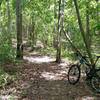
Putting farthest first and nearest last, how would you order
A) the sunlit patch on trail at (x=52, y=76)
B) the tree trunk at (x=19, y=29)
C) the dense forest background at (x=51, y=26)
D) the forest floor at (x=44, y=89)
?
the tree trunk at (x=19, y=29)
the dense forest background at (x=51, y=26)
the sunlit patch on trail at (x=52, y=76)
the forest floor at (x=44, y=89)

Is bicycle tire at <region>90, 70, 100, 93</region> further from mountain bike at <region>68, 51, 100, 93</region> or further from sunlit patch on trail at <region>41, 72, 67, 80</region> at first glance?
sunlit patch on trail at <region>41, 72, 67, 80</region>

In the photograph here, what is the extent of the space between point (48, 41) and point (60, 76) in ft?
64.2

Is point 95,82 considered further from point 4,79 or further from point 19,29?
point 19,29

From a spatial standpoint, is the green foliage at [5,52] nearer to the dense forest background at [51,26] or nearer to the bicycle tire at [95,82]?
the dense forest background at [51,26]

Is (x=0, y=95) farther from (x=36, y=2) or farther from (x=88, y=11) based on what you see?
(x=36, y=2)

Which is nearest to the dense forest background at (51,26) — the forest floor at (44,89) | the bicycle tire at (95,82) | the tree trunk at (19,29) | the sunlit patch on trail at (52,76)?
the tree trunk at (19,29)

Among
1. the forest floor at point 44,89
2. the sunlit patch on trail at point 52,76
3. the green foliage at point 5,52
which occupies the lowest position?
the forest floor at point 44,89

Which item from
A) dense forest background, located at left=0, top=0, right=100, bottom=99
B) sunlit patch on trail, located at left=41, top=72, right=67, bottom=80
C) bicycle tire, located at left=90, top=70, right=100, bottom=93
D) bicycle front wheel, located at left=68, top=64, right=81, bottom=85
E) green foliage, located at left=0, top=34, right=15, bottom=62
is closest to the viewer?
bicycle tire, located at left=90, top=70, right=100, bottom=93

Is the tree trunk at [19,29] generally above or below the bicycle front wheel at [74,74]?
above

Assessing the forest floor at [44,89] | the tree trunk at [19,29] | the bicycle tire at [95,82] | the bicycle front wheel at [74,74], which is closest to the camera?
the forest floor at [44,89]

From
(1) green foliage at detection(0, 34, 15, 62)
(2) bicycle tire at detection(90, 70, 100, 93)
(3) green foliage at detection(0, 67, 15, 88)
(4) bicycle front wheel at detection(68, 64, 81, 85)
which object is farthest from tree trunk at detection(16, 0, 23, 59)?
(2) bicycle tire at detection(90, 70, 100, 93)

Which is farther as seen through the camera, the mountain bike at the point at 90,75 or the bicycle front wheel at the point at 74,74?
the bicycle front wheel at the point at 74,74

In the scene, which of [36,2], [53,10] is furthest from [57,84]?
[53,10]

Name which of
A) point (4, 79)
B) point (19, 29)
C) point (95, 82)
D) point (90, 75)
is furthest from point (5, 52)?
point (95, 82)
